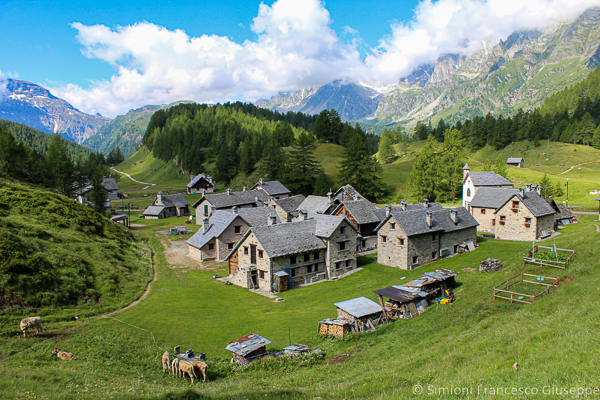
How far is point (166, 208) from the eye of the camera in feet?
316

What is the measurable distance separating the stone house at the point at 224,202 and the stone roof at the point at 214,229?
53.9ft

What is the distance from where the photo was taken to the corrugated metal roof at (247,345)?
22.8 m

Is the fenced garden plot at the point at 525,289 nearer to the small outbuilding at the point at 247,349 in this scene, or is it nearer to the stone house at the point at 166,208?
the small outbuilding at the point at 247,349

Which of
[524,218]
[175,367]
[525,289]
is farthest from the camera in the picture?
[524,218]

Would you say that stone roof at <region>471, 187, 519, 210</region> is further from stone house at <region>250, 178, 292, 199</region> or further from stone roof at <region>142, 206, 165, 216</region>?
stone roof at <region>142, 206, 165, 216</region>

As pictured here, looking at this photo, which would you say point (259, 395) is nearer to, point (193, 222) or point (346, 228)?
point (346, 228)

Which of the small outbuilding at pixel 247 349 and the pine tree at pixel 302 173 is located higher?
the pine tree at pixel 302 173

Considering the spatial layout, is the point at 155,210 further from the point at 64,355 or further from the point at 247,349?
the point at 247,349

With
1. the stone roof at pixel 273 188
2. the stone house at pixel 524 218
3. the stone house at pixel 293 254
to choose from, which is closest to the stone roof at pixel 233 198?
the stone roof at pixel 273 188

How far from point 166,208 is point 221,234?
4828 centimetres

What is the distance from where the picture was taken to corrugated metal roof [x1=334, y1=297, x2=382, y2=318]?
27.7 meters

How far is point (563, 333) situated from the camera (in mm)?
14906

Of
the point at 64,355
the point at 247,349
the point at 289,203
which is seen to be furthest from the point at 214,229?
the point at 64,355

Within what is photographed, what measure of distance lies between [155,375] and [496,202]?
208 feet
